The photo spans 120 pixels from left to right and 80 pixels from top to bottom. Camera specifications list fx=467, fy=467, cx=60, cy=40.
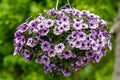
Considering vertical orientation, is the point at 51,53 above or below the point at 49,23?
below

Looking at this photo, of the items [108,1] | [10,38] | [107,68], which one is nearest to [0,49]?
[10,38]

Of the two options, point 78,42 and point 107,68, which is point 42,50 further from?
point 107,68

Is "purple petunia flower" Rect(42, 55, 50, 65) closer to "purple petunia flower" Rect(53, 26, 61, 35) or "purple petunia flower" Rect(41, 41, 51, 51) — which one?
"purple petunia flower" Rect(41, 41, 51, 51)

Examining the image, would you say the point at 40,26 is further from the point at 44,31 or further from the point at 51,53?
the point at 51,53

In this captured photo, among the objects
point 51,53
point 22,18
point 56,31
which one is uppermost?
point 22,18

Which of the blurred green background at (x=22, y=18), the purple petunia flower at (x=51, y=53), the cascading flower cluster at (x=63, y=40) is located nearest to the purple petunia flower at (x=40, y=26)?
the cascading flower cluster at (x=63, y=40)

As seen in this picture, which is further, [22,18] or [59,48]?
[22,18]

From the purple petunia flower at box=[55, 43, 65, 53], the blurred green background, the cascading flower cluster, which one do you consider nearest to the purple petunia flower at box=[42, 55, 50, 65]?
the cascading flower cluster

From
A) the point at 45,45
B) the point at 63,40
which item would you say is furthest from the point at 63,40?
the point at 45,45

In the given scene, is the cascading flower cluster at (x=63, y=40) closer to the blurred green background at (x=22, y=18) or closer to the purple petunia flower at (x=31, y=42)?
the purple petunia flower at (x=31, y=42)
